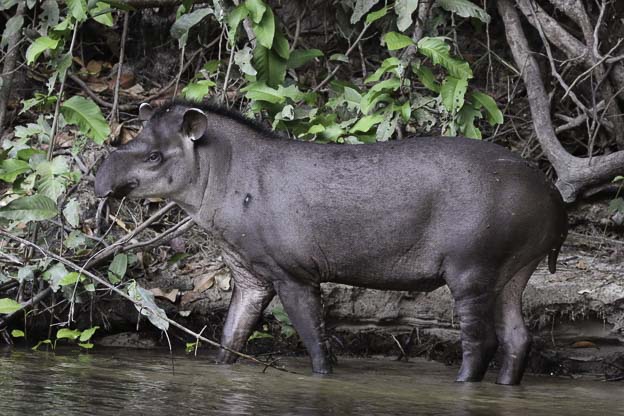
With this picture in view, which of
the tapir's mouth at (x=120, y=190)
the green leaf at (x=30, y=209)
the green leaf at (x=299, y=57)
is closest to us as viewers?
the tapir's mouth at (x=120, y=190)

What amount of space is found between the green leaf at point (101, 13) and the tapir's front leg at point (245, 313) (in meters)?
2.24

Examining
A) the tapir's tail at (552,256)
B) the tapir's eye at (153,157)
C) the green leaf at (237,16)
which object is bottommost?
the tapir's tail at (552,256)

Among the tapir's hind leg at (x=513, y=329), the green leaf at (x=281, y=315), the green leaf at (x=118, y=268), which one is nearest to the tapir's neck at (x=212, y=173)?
the green leaf at (x=118, y=268)

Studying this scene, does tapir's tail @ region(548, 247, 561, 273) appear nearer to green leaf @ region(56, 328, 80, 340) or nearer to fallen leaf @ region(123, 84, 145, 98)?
green leaf @ region(56, 328, 80, 340)

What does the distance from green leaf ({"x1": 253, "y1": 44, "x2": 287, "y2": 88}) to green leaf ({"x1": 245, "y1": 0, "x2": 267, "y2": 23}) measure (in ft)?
1.10

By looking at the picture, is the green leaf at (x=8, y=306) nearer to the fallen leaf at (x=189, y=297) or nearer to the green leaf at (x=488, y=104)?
the fallen leaf at (x=189, y=297)

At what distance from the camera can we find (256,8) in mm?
8211

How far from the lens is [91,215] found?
9688 millimetres

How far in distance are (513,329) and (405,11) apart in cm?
267

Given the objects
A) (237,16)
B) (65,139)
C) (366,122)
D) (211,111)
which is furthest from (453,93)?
(65,139)

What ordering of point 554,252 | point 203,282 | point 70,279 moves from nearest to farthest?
point 554,252 → point 70,279 → point 203,282

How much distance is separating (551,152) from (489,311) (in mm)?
2396

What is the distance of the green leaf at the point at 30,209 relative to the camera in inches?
312

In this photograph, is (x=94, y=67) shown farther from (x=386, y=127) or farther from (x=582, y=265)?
(x=582, y=265)
